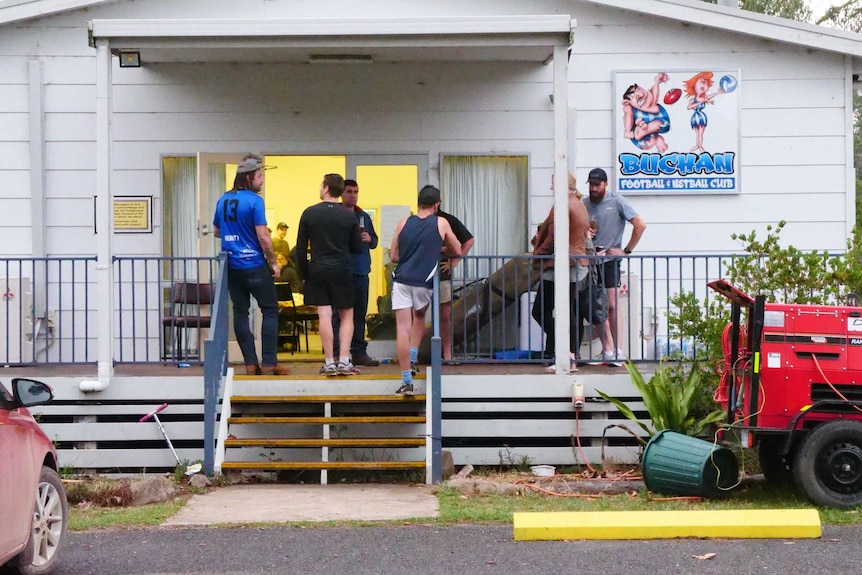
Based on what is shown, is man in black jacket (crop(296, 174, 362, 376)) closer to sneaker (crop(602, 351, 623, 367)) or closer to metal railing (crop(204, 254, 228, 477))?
metal railing (crop(204, 254, 228, 477))

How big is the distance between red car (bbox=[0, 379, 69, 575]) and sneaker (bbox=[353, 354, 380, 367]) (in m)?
4.34

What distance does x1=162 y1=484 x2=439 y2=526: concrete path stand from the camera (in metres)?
7.49

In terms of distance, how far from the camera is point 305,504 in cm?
798

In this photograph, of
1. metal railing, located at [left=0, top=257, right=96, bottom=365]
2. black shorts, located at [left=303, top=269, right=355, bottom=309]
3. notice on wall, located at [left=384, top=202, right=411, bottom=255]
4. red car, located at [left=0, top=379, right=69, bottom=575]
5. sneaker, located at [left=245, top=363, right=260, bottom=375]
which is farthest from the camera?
notice on wall, located at [left=384, top=202, right=411, bottom=255]

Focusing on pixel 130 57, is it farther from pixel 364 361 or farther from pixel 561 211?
pixel 561 211

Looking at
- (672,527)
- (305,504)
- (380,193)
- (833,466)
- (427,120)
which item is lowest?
(305,504)

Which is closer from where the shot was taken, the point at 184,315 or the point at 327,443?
the point at 327,443

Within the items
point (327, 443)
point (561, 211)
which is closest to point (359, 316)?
point (327, 443)

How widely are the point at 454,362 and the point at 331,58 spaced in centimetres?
294

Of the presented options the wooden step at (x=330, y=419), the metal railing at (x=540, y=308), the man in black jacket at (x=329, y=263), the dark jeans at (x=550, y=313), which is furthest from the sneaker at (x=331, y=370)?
the dark jeans at (x=550, y=313)

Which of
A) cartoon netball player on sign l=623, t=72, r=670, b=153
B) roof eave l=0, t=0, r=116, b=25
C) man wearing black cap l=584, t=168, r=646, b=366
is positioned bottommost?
man wearing black cap l=584, t=168, r=646, b=366

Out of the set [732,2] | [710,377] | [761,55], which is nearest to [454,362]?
[710,377]

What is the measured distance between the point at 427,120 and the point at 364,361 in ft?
8.10

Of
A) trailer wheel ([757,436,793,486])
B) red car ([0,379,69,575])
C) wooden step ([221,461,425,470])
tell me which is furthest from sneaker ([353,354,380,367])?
red car ([0,379,69,575])
